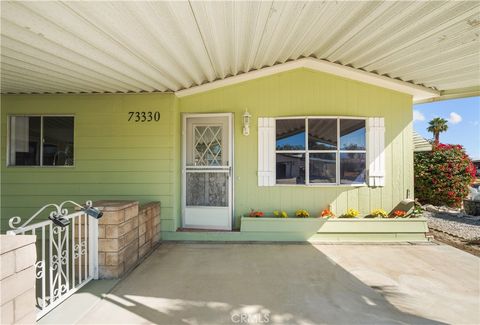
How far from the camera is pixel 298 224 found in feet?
14.2

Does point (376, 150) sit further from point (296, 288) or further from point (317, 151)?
point (296, 288)

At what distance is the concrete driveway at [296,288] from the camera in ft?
7.34

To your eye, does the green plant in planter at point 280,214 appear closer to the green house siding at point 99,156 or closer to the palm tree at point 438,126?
the green house siding at point 99,156

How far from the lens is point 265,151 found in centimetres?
461

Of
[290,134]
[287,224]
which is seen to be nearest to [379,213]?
[287,224]

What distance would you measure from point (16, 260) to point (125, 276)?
1.54m

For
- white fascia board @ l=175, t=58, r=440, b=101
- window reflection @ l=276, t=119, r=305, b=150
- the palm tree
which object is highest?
the palm tree

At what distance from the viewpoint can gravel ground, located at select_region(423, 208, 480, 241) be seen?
4820 millimetres

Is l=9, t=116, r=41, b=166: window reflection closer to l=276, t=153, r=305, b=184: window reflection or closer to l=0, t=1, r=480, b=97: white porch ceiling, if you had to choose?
l=0, t=1, r=480, b=97: white porch ceiling

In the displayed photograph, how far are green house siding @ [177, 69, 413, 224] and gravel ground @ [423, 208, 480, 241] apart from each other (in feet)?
4.71

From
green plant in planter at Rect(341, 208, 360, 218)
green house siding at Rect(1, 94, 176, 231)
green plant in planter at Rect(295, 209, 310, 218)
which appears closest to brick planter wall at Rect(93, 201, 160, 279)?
green house siding at Rect(1, 94, 176, 231)

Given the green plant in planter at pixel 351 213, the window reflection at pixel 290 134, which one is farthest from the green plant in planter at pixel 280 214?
the window reflection at pixel 290 134

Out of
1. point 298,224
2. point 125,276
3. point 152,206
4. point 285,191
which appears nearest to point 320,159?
point 285,191

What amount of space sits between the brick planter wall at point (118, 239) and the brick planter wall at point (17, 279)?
1123mm
